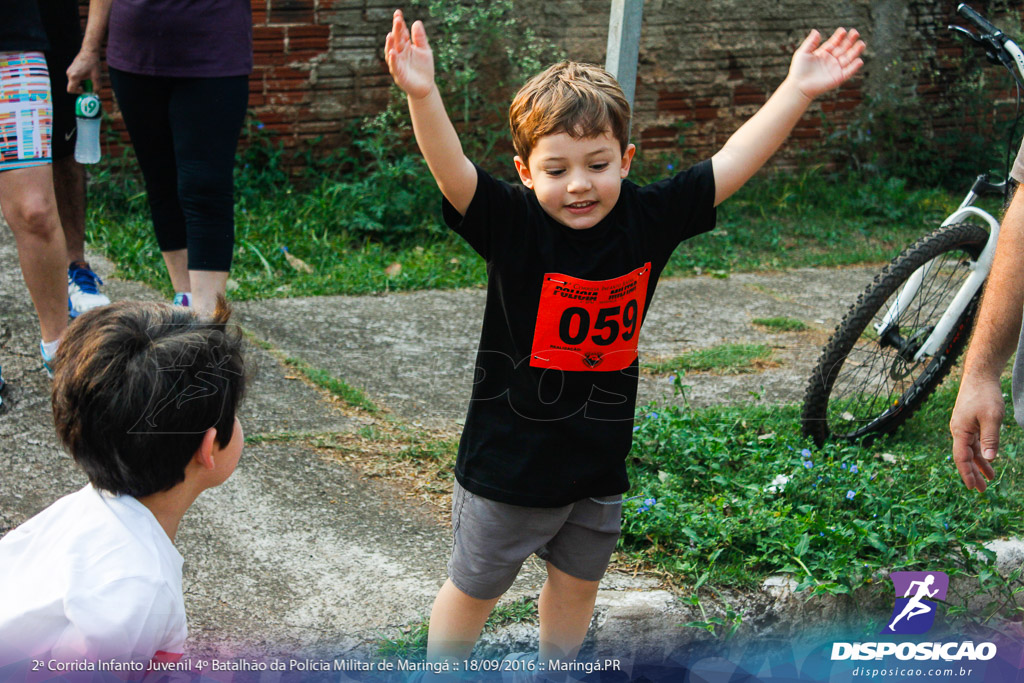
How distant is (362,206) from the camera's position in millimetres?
5664

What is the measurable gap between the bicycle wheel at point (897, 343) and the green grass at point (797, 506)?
4.1 inches

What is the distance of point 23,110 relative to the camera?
9.55 ft

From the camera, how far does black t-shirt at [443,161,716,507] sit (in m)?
1.86

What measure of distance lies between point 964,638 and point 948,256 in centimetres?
138

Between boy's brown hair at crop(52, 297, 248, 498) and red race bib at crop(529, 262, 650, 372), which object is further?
red race bib at crop(529, 262, 650, 372)

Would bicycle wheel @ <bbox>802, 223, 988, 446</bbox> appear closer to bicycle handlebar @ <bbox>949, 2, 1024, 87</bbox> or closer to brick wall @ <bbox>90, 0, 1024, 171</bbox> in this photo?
bicycle handlebar @ <bbox>949, 2, 1024, 87</bbox>

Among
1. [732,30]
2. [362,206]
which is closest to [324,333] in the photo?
[362,206]

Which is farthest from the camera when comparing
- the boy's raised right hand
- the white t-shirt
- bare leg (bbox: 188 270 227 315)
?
bare leg (bbox: 188 270 227 315)

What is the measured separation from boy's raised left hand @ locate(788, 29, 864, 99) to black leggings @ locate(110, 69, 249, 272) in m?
2.07

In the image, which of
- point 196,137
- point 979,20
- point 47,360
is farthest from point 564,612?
point 979,20

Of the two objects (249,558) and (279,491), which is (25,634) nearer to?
(249,558)

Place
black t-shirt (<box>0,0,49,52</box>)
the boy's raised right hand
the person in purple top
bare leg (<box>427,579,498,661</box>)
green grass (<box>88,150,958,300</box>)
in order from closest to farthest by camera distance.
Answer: the boy's raised right hand < bare leg (<box>427,579,498,661</box>) < black t-shirt (<box>0,0,49,52</box>) < the person in purple top < green grass (<box>88,150,958,300</box>)

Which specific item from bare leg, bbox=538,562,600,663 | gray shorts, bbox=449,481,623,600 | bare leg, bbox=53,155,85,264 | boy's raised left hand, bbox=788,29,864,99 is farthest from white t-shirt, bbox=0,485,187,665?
bare leg, bbox=53,155,85,264

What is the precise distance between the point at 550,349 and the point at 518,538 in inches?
14.8
